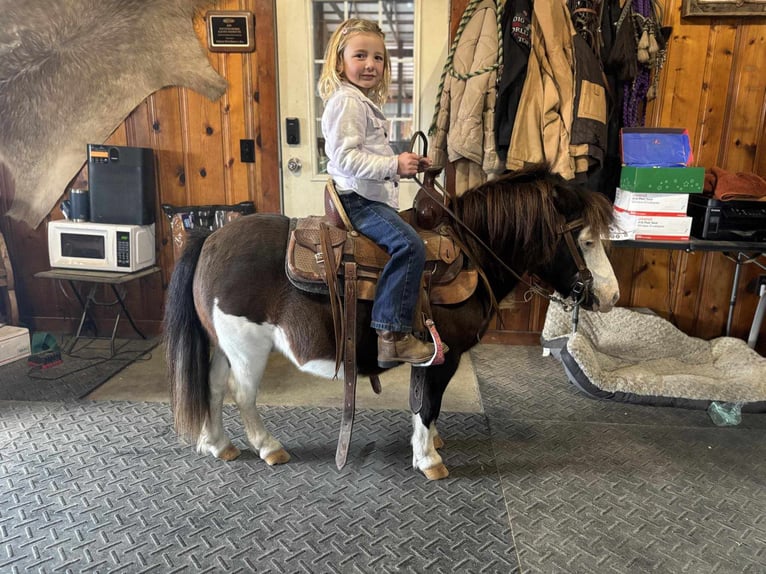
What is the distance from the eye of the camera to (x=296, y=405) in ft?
8.41

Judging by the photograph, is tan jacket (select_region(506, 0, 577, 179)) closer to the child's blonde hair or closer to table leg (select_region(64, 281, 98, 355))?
the child's blonde hair

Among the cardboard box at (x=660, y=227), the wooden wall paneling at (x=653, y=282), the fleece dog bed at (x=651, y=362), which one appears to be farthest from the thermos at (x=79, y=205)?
the wooden wall paneling at (x=653, y=282)

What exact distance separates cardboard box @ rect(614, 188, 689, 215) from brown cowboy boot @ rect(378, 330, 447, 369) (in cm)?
146

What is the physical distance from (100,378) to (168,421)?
68 centimetres

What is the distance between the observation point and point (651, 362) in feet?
9.34

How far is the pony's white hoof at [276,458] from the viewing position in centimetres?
205

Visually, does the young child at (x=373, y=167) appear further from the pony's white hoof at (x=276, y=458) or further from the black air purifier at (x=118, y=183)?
the black air purifier at (x=118, y=183)

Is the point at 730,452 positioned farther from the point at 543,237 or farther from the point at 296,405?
the point at 296,405

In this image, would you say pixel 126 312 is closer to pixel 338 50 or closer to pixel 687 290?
pixel 338 50

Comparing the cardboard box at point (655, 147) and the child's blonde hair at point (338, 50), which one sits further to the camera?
the cardboard box at point (655, 147)

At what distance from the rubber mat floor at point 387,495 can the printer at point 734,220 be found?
876 mm

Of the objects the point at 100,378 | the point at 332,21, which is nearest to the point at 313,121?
the point at 332,21

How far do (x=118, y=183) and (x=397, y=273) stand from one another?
2.16 meters

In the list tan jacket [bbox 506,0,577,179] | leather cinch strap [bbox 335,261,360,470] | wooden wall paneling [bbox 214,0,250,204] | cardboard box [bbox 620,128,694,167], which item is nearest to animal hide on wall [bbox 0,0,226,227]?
wooden wall paneling [bbox 214,0,250,204]
